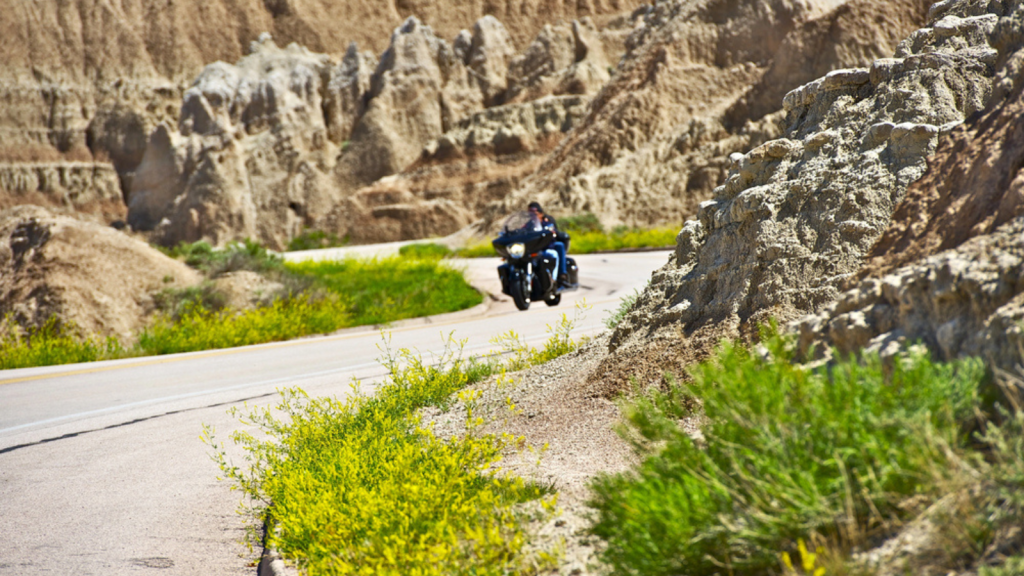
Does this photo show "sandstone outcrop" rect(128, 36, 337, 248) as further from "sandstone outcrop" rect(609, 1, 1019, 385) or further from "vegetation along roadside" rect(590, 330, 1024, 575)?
"vegetation along roadside" rect(590, 330, 1024, 575)

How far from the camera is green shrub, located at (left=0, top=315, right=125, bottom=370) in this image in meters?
11.8

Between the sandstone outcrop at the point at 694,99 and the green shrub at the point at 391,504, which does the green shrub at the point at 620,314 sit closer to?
the green shrub at the point at 391,504

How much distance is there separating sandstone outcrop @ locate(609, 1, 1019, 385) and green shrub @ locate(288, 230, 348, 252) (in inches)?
1835

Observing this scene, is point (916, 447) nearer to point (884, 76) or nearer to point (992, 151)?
point (992, 151)

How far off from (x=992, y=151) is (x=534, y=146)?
47.8 meters

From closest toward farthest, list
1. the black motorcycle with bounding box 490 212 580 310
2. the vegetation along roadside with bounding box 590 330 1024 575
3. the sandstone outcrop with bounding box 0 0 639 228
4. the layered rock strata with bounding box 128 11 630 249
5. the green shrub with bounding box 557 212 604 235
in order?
the vegetation along roadside with bounding box 590 330 1024 575 < the black motorcycle with bounding box 490 212 580 310 < the green shrub with bounding box 557 212 604 235 < the layered rock strata with bounding box 128 11 630 249 < the sandstone outcrop with bounding box 0 0 639 228

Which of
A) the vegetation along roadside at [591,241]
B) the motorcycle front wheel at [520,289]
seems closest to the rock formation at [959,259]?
the motorcycle front wheel at [520,289]

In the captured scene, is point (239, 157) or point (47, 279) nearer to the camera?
point (47, 279)

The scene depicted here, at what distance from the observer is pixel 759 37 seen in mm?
41469

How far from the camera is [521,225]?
12336 millimetres

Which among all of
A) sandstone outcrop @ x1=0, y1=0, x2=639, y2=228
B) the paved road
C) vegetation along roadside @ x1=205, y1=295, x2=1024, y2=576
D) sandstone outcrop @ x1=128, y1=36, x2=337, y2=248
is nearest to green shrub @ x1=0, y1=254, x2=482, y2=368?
the paved road

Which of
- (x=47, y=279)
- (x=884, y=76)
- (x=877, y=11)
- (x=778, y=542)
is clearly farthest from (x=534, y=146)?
(x=778, y=542)

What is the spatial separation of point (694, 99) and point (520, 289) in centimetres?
3308

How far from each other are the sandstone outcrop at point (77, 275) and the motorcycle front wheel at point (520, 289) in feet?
22.0
